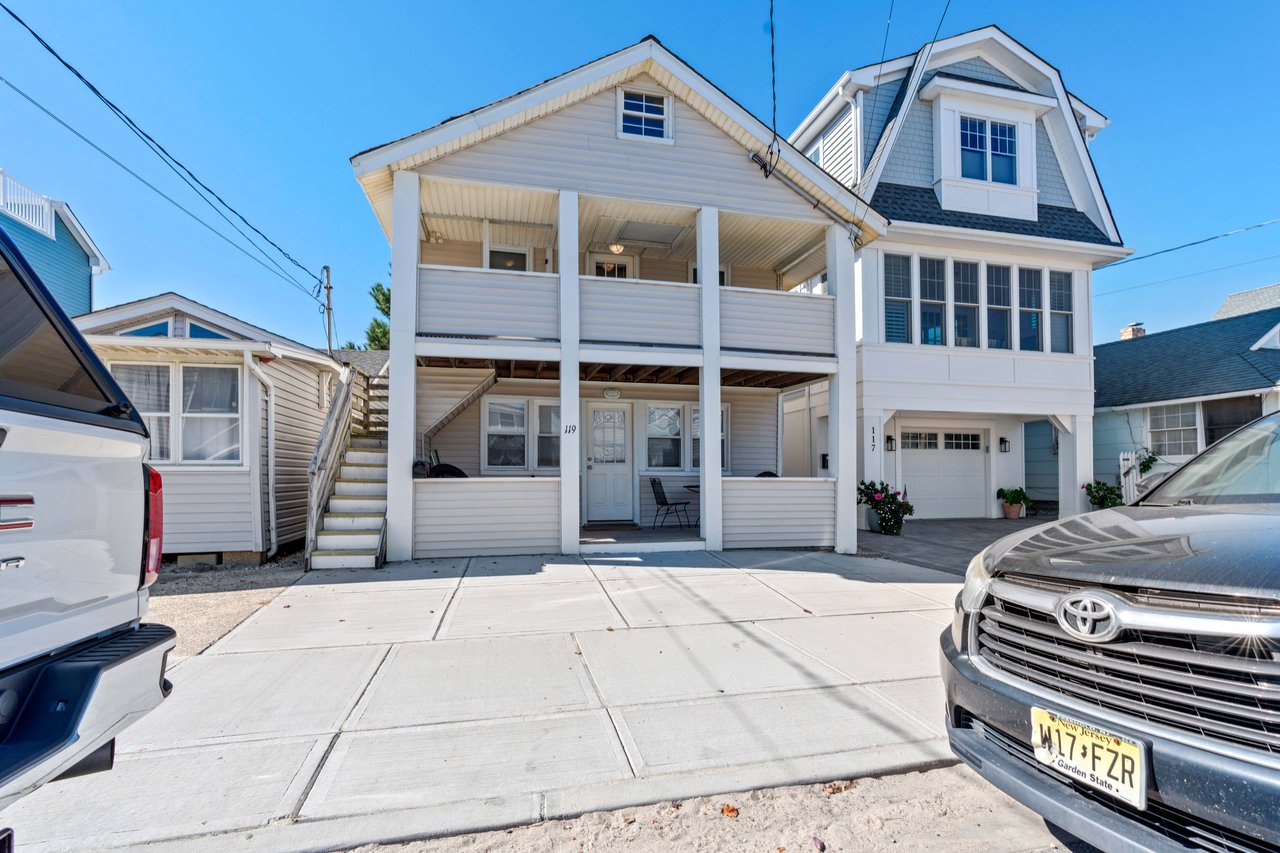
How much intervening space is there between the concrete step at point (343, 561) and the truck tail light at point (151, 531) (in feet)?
16.6

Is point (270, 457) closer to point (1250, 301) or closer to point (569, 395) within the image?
point (569, 395)

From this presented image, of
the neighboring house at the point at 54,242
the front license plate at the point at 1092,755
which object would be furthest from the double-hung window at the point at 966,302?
the neighboring house at the point at 54,242

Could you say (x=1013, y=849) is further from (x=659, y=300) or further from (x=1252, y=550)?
(x=659, y=300)

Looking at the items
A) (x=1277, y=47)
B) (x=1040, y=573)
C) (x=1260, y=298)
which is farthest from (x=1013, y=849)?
(x=1260, y=298)

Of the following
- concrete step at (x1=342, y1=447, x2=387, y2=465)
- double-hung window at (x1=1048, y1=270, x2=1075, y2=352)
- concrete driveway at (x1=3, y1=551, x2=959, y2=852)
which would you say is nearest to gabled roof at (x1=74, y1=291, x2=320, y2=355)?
concrete step at (x1=342, y1=447, x2=387, y2=465)

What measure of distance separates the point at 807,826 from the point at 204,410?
878 cm

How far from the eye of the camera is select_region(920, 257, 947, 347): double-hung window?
11.3 meters

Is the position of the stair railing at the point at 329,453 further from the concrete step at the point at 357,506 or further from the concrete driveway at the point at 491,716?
the concrete driveway at the point at 491,716

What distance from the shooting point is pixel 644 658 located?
13.8 ft

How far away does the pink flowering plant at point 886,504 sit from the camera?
1052cm

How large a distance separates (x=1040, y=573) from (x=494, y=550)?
682 cm

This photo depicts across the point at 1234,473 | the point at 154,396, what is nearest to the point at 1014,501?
the point at 1234,473

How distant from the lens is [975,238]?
11016mm

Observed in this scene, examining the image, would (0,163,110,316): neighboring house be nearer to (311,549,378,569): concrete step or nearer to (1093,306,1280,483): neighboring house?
(311,549,378,569): concrete step
